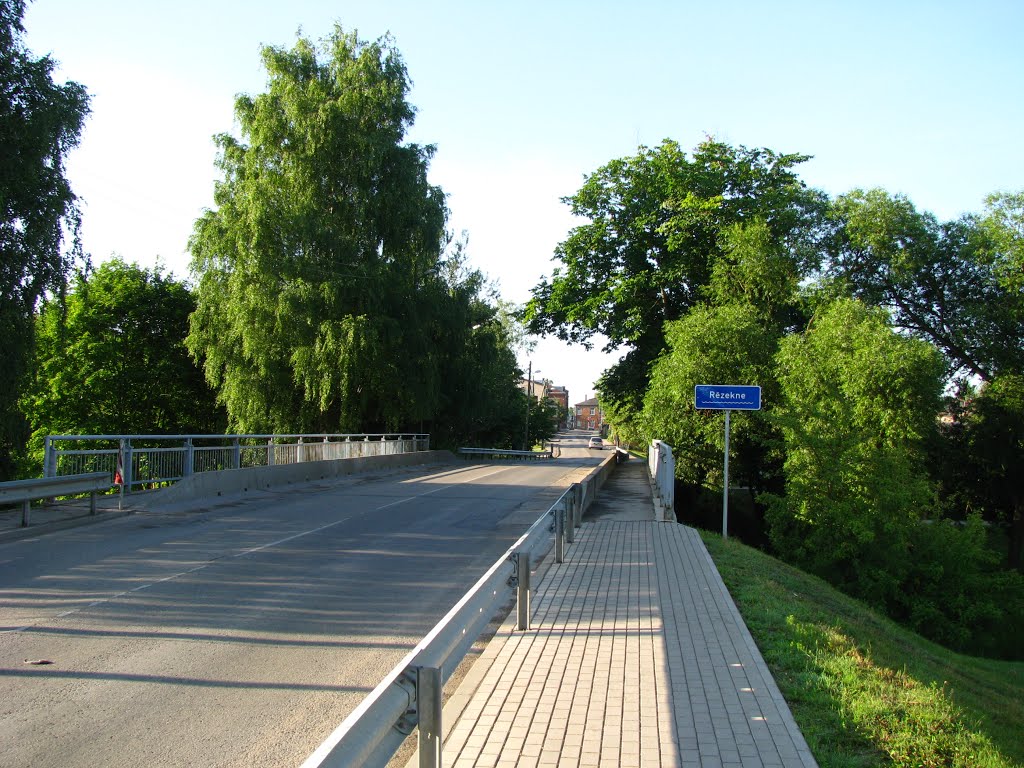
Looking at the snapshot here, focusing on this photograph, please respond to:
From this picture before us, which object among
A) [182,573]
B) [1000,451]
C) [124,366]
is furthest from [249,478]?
[1000,451]

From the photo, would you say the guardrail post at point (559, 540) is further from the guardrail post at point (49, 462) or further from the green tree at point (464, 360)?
the green tree at point (464, 360)

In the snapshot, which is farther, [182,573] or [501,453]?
[501,453]

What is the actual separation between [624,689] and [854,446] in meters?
19.3

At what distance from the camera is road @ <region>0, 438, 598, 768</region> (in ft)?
15.0

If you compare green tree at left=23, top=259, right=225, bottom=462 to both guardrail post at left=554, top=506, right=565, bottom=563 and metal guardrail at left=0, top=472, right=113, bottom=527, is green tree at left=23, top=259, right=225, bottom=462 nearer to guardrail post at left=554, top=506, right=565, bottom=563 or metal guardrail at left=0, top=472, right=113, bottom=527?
metal guardrail at left=0, top=472, right=113, bottom=527

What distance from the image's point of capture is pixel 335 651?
20.6 ft

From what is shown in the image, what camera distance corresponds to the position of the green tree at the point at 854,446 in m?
21.5

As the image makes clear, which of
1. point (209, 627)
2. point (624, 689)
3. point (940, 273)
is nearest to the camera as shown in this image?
point (624, 689)

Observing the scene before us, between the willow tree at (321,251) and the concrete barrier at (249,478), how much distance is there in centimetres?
655

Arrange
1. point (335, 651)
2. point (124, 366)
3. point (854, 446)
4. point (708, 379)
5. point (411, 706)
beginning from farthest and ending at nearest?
point (124, 366) < point (708, 379) < point (854, 446) < point (335, 651) < point (411, 706)

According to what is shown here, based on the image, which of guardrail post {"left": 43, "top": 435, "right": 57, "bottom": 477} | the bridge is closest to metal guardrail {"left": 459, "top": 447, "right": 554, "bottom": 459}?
guardrail post {"left": 43, "top": 435, "right": 57, "bottom": 477}

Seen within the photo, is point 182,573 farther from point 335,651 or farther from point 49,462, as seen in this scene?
point 49,462

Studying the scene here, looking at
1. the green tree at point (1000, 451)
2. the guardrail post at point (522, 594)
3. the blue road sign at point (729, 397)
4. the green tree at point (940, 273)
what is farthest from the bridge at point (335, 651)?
the green tree at point (1000, 451)

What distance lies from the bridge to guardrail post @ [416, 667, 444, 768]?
0.53 meters
